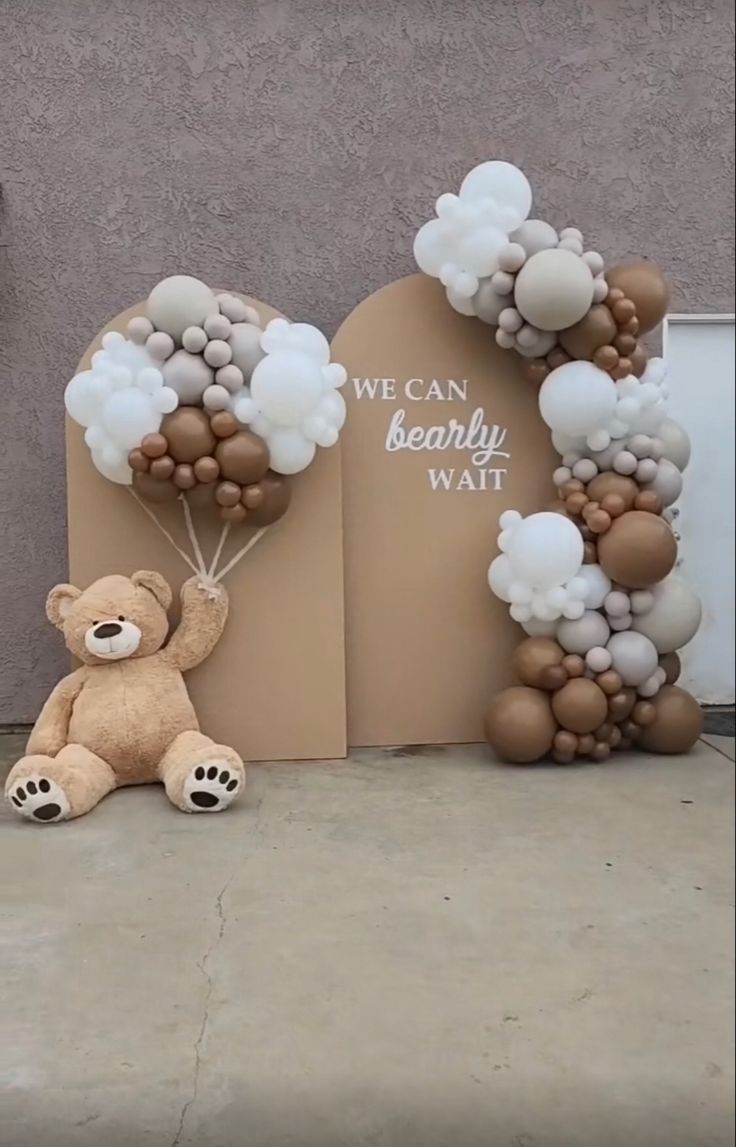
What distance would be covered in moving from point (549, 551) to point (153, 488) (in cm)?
143

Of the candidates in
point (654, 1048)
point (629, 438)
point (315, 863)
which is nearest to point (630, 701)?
point (629, 438)

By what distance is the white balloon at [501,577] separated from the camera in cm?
380

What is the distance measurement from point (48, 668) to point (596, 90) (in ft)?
11.0

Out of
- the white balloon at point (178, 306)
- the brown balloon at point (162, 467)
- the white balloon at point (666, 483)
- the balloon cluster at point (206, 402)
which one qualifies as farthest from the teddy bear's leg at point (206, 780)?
the white balloon at point (666, 483)

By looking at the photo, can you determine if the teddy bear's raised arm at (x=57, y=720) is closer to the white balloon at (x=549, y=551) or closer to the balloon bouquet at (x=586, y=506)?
the balloon bouquet at (x=586, y=506)

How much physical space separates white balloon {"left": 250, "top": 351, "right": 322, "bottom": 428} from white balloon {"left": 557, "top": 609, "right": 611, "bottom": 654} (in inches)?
48.5

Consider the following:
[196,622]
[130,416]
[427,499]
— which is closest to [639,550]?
[427,499]

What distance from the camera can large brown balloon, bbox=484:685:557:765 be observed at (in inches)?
145

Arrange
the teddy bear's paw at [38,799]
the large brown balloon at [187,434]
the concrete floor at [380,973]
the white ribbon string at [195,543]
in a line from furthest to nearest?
the white ribbon string at [195,543], the large brown balloon at [187,434], the teddy bear's paw at [38,799], the concrete floor at [380,973]

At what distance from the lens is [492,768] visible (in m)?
3.78

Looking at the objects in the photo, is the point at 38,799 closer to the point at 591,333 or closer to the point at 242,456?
the point at 242,456

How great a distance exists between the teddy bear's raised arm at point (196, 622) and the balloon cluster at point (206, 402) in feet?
0.97

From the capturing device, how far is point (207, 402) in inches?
139

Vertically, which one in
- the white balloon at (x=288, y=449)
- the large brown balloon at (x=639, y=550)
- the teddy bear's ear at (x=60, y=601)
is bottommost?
the teddy bear's ear at (x=60, y=601)
